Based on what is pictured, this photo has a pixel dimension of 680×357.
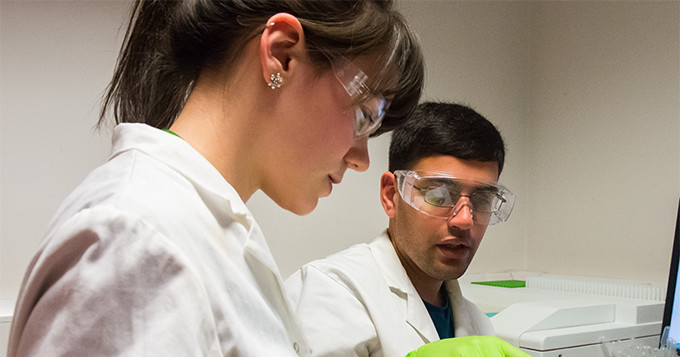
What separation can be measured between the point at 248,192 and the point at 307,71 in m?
0.18

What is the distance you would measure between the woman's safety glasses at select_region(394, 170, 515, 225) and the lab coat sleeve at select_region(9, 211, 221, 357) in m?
1.15

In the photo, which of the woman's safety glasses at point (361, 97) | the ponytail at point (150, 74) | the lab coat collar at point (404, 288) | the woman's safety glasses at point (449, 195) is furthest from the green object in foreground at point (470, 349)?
the ponytail at point (150, 74)

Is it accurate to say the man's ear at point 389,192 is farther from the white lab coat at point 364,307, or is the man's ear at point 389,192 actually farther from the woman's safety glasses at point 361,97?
the woman's safety glasses at point 361,97

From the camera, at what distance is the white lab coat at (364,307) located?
1437mm

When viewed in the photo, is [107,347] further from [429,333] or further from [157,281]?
[429,333]

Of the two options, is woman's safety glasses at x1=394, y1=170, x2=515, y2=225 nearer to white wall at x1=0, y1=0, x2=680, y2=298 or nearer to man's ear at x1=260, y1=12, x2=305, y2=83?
white wall at x1=0, y1=0, x2=680, y2=298

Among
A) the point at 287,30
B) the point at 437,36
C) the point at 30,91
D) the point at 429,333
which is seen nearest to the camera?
the point at 287,30

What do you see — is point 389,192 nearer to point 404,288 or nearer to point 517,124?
point 404,288

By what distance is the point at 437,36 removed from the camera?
2719 mm

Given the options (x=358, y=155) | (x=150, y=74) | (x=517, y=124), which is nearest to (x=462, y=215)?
(x=358, y=155)

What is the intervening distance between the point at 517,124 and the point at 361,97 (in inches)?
88.8

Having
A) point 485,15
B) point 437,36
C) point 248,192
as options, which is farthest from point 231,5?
point 485,15

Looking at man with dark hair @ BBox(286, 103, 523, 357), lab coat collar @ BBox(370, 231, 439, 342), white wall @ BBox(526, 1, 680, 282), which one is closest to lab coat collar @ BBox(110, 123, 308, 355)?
man with dark hair @ BBox(286, 103, 523, 357)

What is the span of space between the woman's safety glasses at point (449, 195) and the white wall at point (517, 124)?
72 centimetres
